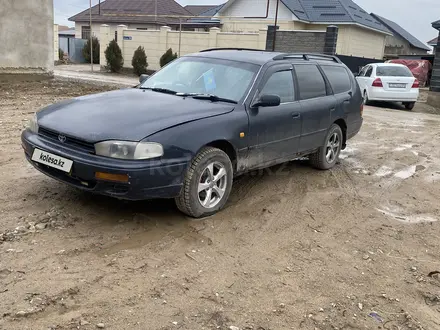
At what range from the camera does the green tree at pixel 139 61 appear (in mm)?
26438

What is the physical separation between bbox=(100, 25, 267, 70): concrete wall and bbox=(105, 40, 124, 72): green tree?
1.52 metres

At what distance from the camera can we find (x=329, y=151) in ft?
22.8

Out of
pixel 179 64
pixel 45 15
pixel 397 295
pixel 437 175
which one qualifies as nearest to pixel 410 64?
pixel 45 15

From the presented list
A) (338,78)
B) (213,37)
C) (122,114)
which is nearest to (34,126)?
(122,114)

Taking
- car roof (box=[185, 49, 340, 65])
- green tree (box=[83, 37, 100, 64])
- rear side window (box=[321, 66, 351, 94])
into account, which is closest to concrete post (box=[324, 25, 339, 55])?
rear side window (box=[321, 66, 351, 94])

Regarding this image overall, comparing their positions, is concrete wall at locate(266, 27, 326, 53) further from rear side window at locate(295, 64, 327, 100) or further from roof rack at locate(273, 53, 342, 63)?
rear side window at locate(295, 64, 327, 100)

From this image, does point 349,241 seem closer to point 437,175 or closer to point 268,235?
point 268,235

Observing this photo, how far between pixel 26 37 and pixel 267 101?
471 inches

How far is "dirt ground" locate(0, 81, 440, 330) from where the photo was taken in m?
3.08

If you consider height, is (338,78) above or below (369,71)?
above

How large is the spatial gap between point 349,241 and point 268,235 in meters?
0.77

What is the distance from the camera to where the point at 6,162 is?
6.11 metres

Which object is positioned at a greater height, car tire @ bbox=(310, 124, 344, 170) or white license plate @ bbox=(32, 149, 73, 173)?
white license plate @ bbox=(32, 149, 73, 173)

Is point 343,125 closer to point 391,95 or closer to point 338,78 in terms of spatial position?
point 338,78
